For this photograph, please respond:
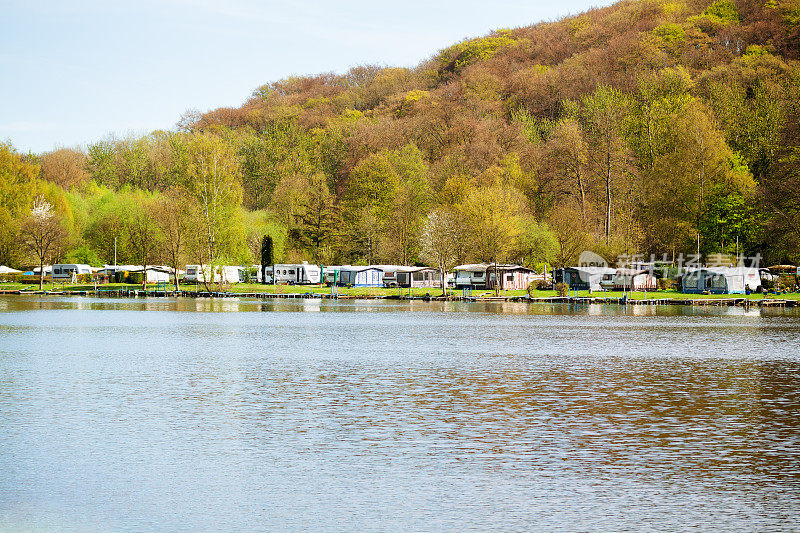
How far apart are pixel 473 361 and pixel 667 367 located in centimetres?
762

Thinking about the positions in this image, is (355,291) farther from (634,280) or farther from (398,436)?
(398,436)

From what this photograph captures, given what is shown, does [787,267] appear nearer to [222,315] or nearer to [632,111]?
[632,111]

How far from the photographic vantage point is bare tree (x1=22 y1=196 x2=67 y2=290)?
314ft

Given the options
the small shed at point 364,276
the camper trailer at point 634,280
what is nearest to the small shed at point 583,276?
the camper trailer at point 634,280

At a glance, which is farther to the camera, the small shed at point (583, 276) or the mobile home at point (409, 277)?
the mobile home at point (409, 277)

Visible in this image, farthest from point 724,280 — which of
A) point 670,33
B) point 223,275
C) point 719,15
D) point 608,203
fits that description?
point 223,275

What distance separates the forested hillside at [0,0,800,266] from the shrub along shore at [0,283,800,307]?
4.40 m

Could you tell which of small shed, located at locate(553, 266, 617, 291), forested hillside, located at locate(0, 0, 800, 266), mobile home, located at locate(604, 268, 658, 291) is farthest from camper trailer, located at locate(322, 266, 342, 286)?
mobile home, located at locate(604, 268, 658, 291)

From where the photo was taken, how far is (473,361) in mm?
34000

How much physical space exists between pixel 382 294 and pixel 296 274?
16292mm

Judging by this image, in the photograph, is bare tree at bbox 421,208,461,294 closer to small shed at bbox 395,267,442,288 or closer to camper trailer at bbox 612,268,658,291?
small shed at bbox 395,267,442,288

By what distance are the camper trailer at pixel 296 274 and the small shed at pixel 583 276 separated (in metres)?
30.3

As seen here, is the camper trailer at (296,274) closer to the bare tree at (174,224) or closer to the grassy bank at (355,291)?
the grassy bank at (355,291)

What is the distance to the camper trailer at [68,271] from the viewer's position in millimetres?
105812
